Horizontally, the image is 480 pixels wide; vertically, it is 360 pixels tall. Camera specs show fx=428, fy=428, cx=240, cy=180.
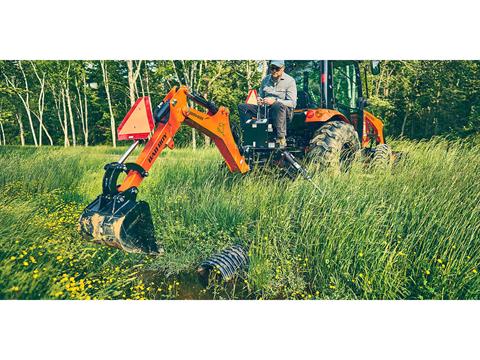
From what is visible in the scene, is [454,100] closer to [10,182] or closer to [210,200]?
[210,200]

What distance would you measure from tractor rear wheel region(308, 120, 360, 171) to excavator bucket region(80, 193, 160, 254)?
78.4 inches

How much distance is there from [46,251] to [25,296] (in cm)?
49

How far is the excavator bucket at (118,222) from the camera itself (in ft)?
11.4

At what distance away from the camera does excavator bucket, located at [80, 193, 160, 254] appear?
3.46m

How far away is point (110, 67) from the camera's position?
4.61m

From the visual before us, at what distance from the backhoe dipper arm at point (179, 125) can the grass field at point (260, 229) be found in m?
0.37

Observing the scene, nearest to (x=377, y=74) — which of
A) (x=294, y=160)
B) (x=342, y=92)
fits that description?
(x=342, y=92)

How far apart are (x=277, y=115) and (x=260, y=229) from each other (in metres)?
1.21

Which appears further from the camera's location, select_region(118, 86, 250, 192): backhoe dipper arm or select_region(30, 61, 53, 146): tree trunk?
select_region(30, 61, 53, 146): tree trunk

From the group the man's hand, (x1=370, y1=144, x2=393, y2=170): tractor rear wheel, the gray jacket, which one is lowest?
(x1=370, y1=144, x2=393, y2=170): tractor rear wheel

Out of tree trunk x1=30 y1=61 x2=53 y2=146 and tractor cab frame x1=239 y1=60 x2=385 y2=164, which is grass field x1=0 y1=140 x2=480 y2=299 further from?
tractor cab frame x1=239 y1=60 x2=385 y2=164

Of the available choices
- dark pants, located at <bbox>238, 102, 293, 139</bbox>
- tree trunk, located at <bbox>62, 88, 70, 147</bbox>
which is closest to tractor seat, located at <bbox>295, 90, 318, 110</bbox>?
dark pants, located at <bbox>238, 102, 293, 139</bbox>

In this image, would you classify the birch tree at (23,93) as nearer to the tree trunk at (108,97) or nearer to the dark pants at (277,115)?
the tree trunk at (108,97)

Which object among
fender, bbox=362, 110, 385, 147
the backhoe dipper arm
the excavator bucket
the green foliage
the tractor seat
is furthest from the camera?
fender, bbox=362, 110, 385, 147
